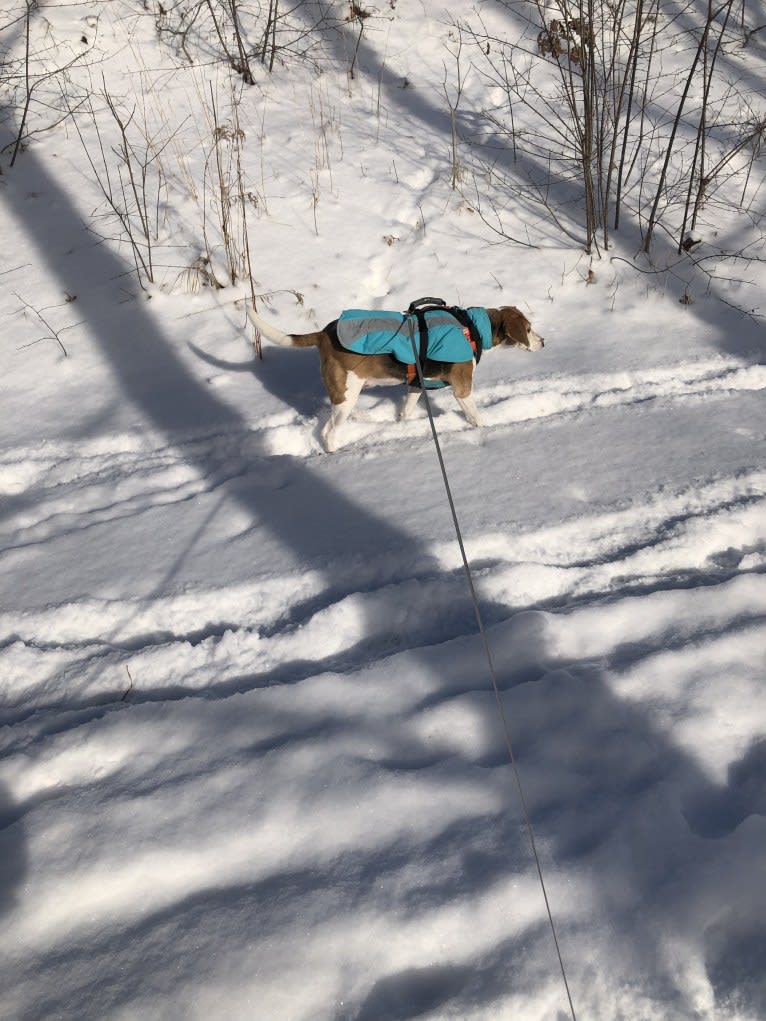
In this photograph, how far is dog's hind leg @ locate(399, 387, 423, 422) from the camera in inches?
148

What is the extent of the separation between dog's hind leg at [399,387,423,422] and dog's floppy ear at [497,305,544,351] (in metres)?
0.52

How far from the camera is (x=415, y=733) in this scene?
2.22 meters

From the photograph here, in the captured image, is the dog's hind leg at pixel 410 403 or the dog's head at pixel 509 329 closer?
the dog's head at pixel 509 329

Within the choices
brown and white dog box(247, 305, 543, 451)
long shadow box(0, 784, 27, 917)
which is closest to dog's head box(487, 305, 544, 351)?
brown and white dog box(247, 305, 543, 451)

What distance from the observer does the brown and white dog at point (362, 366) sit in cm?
337

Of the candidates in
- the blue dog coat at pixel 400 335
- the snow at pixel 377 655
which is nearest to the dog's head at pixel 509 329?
the blue dog coat at pixel 400 335

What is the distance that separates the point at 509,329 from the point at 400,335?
0.65 meters

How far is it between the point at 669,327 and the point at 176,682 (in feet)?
11.9

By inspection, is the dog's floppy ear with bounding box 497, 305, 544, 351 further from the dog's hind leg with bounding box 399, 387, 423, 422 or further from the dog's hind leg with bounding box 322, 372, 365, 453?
the dog's hind leg with bounding box 322, 372, 365, 453

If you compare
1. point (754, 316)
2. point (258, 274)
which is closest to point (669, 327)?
point (754, 316)

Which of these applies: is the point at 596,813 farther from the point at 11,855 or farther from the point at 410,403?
the point at 410,403

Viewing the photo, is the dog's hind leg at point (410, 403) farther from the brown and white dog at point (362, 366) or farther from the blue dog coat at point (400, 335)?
the blue dog coat at point (400, 335)

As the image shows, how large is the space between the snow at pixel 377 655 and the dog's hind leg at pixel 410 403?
0.07 meters

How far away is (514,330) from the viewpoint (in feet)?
11.6
